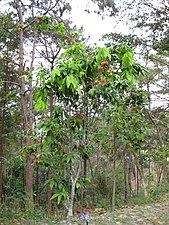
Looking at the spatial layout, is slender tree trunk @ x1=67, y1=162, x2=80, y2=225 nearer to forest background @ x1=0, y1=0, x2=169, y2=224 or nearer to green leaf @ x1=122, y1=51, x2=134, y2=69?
forest background @ x1=0, y1=0, x2=169, y2=224

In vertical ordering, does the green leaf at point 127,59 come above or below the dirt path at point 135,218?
above

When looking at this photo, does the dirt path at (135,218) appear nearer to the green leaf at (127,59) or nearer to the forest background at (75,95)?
the forest background at (75,95)

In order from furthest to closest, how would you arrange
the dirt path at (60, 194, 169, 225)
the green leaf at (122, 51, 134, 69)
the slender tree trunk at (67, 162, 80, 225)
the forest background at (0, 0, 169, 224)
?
the dirt path at (60, 194, 169, 225), the slender tree trunk at (67, 162, 80, 225), the forest background at (0, 0, 169, 224), the green leaf at (122, 51, 134, 69)

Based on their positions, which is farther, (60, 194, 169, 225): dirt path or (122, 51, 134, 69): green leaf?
(60, 194, 169, 225): dirt path

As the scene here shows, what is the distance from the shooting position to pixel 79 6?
4434mm

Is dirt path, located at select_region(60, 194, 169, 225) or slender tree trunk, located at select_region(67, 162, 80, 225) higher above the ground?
slender tree trunk, located at select_region(67, 162, 80, 225)

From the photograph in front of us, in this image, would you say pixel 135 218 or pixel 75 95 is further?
pixel 135 218

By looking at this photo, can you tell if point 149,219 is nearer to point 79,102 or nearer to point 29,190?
point 79,102

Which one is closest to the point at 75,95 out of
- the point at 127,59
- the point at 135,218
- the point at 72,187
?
the point at 127,59

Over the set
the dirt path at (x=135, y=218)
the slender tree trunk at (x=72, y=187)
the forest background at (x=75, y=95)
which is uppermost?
the forest background at (x=75, y=95)

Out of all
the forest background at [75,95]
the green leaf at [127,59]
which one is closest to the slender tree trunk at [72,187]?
the forest background at [75,95]

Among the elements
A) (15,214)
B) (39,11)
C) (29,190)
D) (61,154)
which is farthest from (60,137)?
(39,11)

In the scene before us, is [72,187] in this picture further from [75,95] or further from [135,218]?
[135,218]

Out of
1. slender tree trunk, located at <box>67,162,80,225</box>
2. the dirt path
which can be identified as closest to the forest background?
slender tree trunk, located at <box>67,162,80,225</box>
